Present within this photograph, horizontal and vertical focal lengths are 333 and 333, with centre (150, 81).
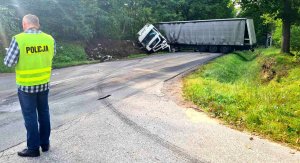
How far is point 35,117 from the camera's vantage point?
16.4 feet

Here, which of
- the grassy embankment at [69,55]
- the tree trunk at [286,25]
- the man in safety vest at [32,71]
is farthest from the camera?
the tree trunk at [286,25]

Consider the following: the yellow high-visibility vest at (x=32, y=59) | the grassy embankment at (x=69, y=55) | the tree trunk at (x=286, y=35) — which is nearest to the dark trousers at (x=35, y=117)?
the yellow high-visibility vest at (x=32, y=59)

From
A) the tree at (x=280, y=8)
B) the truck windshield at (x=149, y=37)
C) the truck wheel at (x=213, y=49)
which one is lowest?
the truck wheel at (x=213, y=49)

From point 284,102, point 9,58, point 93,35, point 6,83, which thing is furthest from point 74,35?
point 9,58

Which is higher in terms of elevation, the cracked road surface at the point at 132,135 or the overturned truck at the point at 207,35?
the overturned truck at the point at 207,35

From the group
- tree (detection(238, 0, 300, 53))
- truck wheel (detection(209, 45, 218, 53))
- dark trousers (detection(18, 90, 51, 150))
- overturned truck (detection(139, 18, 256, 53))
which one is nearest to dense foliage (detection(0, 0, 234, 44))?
tree (detection(238, 0, 300, 53))

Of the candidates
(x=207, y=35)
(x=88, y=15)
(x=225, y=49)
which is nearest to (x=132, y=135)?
(x=88, y=15)

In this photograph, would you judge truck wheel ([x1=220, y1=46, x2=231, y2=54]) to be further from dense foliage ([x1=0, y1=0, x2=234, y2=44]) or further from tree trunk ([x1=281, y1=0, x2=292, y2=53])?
tree trunk ([x1=281, y1=0, x2=292, y2=53])

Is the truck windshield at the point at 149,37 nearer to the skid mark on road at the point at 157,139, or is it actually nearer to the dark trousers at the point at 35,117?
the skid mark on road at the point at 157,139

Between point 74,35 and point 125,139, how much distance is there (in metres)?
22.5

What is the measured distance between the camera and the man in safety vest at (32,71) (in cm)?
471

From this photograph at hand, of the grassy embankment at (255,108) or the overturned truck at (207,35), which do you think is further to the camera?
the overturned truck at (207,35)

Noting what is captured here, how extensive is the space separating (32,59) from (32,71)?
176mm

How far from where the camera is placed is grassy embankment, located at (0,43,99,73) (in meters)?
20.8
